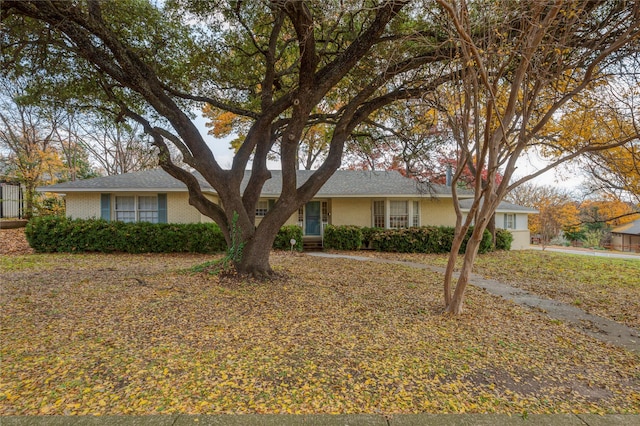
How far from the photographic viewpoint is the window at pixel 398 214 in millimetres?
15445

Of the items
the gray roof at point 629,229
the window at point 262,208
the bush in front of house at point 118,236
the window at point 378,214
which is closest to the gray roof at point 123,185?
the bush in front of house at point 118,236

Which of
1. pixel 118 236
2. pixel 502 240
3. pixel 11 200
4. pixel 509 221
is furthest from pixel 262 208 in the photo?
pixel 11 200

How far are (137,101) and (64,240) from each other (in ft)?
21.9

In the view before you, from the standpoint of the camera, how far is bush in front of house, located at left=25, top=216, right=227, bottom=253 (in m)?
11.7

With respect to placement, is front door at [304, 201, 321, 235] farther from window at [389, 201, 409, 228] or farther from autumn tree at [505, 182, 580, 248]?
autumn tree at [505, 182, 580, 248]

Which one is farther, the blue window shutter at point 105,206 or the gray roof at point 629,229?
the gray roof at point 629,229

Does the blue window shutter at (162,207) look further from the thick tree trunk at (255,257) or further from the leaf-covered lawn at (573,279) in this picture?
the leaf-covered lawn at (573,279)

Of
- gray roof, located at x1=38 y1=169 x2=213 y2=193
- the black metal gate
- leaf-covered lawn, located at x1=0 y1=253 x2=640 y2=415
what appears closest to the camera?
leaf-covered lawn, located at x1=0 y1=253 x2=640 y2=415

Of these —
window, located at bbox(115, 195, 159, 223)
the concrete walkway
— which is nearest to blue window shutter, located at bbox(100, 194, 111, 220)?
window, located at bbox(115, 195, 159, 223)

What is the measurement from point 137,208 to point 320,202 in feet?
27.2

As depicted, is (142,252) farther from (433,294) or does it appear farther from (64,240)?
(433,294)

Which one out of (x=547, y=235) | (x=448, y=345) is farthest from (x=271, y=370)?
(x=547, y=235)

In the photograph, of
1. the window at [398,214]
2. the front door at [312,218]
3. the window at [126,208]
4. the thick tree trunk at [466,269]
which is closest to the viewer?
the thick tree trunk at [466,269]

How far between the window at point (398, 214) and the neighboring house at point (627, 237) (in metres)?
25.2
